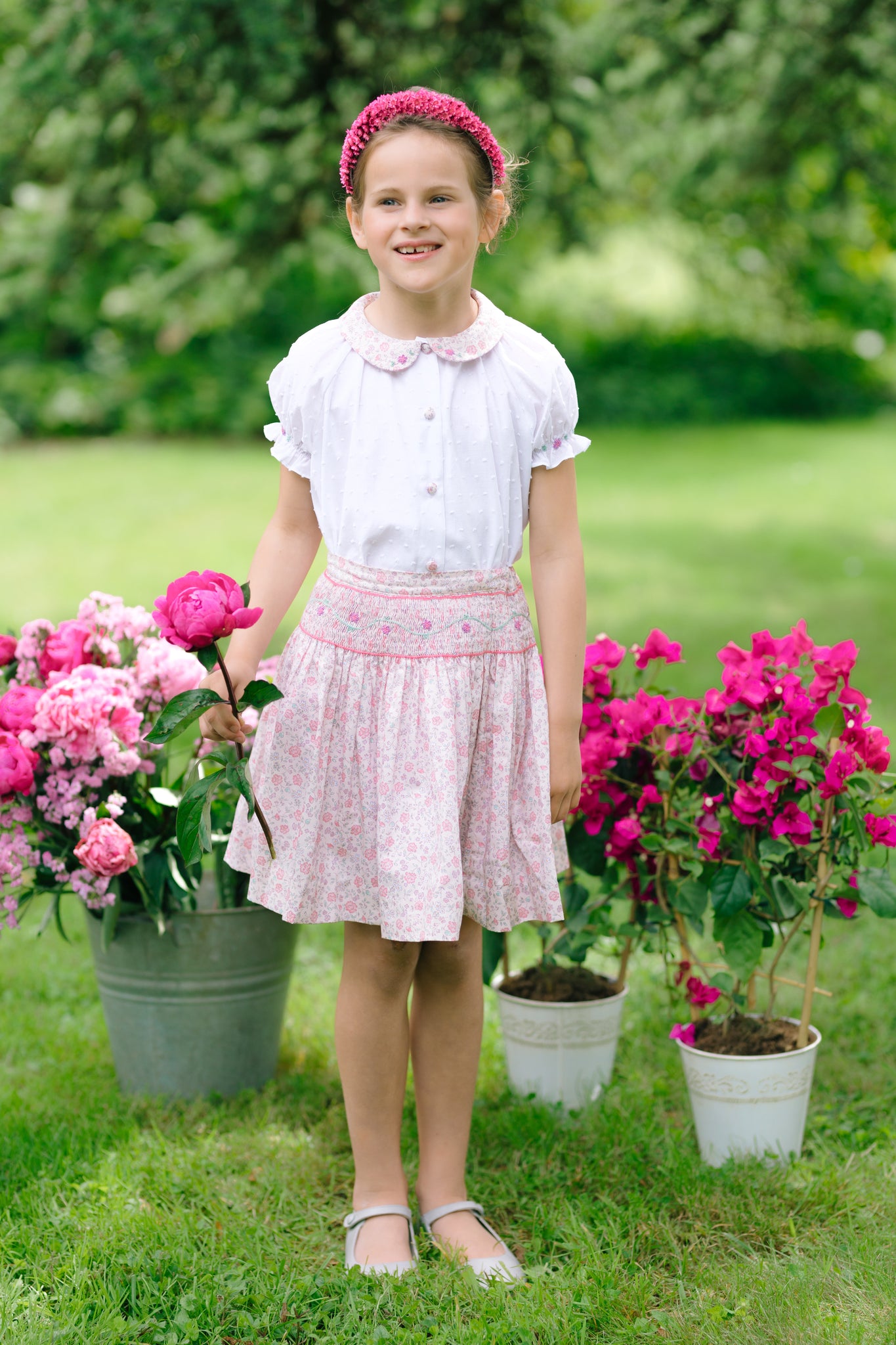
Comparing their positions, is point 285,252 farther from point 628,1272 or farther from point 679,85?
point 628,1272

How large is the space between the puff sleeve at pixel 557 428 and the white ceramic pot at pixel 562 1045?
1060 millimetres

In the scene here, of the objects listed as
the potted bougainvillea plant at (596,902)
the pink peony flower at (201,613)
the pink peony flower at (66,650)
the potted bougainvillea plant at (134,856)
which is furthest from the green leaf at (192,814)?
the potted bougainvillea plant at (596,902)

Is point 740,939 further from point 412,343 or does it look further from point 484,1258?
point 412,343

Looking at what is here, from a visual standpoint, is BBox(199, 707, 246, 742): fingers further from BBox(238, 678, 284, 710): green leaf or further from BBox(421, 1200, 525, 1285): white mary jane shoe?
BBox(421, 1200, 525, 1285): white mary jane shoe

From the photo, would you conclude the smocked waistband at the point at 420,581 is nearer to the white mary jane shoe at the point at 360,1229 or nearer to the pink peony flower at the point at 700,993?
the pink peony flower at the point at 700,993

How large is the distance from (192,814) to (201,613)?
33cm

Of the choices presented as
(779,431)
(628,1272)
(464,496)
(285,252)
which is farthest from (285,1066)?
(779,431)

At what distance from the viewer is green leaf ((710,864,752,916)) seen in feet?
7.46

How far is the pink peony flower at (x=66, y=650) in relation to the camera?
242 cm

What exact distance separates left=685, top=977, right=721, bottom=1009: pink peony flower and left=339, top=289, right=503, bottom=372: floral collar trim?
118cm

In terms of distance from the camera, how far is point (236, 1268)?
6.73 ft

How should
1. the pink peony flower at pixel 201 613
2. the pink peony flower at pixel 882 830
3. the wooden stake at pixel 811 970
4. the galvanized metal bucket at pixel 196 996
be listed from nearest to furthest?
the pink peony flower at pixel 201 613 → the pink peony flower at pixel 882 830 → the wooden stake at pixel 811 970 → the galvanized metal bucket at pixel 196 996

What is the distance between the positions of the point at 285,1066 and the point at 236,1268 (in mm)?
703

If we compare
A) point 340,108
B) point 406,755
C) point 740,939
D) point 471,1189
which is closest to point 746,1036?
point 740,939
